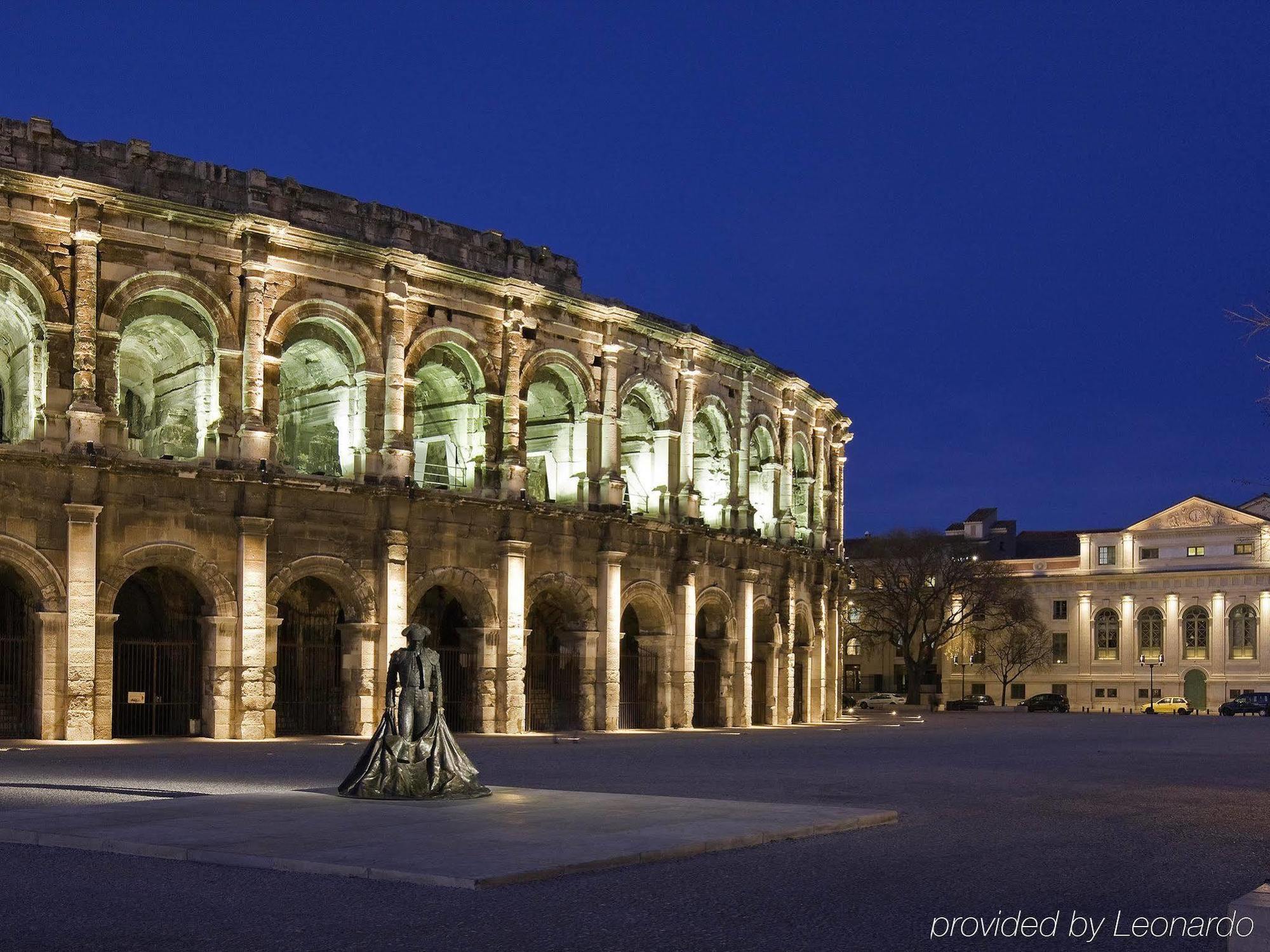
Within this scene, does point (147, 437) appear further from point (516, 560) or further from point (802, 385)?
point (802, 385)

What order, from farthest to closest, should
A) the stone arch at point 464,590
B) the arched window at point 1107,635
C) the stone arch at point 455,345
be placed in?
the arched window at point 1107,635 < the stone arch at point 455,345 < the stone arch at point 464,590

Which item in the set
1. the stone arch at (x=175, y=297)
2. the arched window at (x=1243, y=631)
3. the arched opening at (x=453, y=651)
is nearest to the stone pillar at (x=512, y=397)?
the arched opening at (x=453, y=651)

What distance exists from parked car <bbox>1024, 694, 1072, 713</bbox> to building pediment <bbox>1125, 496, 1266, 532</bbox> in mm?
12622

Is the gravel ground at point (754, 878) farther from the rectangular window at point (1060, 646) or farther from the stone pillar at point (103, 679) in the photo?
the rectangular window at point (1060, 646)

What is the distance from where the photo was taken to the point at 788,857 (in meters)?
11.6

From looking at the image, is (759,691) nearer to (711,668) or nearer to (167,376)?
(711,668)

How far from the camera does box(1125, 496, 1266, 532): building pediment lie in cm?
7919

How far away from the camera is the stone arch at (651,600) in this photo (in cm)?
3697

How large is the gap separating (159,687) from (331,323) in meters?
8.14

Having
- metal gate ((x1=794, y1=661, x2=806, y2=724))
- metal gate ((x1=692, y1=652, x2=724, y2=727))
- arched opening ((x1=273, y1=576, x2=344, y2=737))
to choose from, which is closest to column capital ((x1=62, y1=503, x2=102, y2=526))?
arched opening ((x1=273, y1=576, x2=344, y2=737))

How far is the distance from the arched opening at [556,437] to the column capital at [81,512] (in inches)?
441

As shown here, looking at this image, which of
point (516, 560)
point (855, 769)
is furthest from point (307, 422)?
point (855, 769)

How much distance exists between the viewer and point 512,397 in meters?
34.1

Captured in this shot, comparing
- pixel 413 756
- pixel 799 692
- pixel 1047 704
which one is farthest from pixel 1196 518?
pixel 413 756
